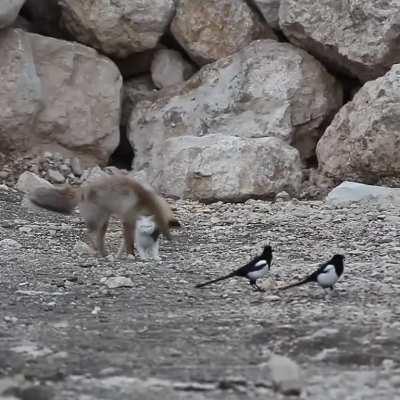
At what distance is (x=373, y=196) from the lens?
487 inches

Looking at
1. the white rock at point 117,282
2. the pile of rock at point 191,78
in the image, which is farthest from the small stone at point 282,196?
the white rock at point 117,282

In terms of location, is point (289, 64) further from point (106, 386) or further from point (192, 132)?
point (106, 386)

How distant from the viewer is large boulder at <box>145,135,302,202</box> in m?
13.7

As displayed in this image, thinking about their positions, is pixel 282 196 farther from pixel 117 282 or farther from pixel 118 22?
pixel 117 282

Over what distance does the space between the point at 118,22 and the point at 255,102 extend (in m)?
2.68

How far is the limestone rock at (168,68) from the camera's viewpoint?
56.0ft

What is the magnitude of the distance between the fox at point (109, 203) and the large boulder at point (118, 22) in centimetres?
713

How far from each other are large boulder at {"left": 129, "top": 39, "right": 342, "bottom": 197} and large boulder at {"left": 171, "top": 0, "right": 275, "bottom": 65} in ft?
0.82

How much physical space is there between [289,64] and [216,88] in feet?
4.23

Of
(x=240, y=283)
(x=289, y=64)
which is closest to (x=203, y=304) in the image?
(x=240, y=283)

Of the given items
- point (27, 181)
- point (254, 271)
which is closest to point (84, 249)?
point (254, 271)

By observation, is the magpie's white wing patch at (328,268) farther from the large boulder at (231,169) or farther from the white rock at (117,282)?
the large boulder at (231,169)

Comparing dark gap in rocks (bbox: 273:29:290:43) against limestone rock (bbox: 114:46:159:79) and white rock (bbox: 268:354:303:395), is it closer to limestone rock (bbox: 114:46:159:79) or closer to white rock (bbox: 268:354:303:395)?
limestone rock (bbox: 114:46:159:79)

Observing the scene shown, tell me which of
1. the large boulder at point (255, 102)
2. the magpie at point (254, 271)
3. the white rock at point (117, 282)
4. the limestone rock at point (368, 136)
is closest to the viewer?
the magpie at point (254, 271)
